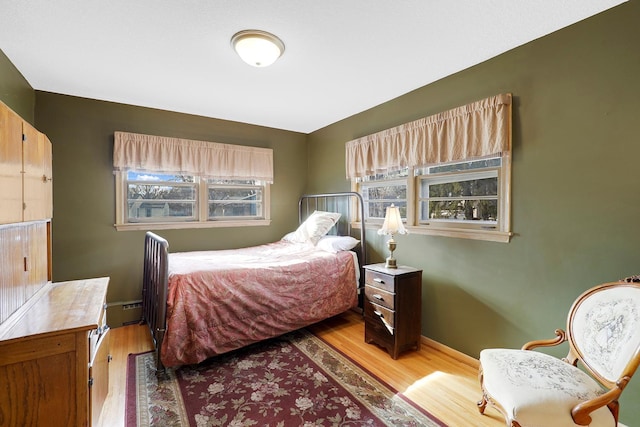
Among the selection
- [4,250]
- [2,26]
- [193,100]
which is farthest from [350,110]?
[4,250]

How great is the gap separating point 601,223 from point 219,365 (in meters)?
2.79

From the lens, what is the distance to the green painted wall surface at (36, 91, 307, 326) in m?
2.92

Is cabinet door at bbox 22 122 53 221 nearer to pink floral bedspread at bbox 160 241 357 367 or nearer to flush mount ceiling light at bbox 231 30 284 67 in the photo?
pink floral bedspread at bbox 160 241 357 367

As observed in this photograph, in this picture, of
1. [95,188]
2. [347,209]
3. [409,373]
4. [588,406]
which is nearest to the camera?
[588,406]

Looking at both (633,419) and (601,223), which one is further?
(601,223)

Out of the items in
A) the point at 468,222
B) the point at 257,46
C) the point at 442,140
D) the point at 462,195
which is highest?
the point at 257,46

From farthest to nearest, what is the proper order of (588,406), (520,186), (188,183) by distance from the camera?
(188,183) < (520,186) < (588,406)

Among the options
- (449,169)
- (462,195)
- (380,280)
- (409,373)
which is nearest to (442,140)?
(449,169)

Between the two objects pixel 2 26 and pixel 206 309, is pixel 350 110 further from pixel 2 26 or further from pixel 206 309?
pixel 2 26

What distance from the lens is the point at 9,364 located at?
1209 mm

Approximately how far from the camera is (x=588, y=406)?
1.19m

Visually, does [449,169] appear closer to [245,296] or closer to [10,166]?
[245,296]

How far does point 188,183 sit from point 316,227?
5.40ft

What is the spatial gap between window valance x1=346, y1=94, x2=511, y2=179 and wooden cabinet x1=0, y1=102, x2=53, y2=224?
268 centimetres
